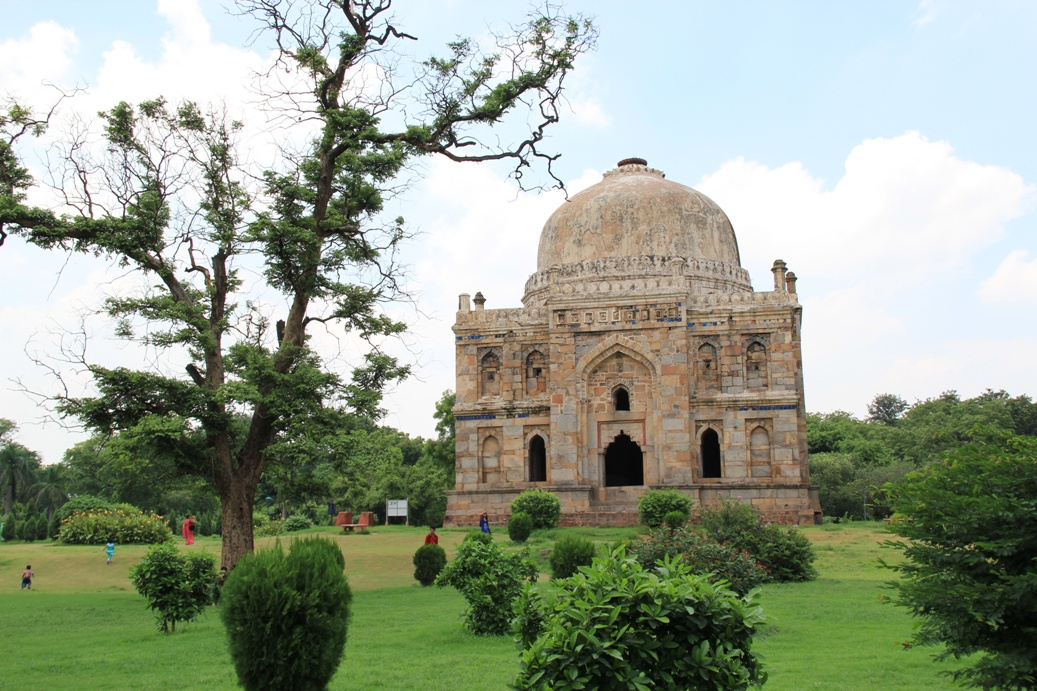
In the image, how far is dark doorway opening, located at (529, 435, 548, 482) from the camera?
2759 centimetres

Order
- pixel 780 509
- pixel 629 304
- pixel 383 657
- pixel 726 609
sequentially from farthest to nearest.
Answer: pixel 629 304
pixel 780 509
pixel 383 657
pixel 726 609

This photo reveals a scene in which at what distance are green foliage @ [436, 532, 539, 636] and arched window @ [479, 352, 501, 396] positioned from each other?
1573cm

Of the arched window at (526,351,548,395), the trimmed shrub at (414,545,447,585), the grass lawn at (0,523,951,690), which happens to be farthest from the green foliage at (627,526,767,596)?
the arched window at (526,351,548,395)

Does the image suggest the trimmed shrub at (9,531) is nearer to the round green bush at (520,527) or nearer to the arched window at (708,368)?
the round green bush at (520,527)

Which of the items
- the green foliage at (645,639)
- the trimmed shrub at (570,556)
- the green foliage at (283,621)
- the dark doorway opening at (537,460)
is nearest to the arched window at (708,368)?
the dark doorway opening at (537,460)

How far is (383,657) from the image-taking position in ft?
33.1

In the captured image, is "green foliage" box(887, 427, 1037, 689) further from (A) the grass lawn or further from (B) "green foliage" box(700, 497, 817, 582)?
(B) "green foliage" box(700, 497, 817, 582)

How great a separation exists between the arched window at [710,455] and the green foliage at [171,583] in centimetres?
1718

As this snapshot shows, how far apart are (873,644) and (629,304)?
56.1 feet

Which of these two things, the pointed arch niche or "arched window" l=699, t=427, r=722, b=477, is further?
"arched window" l=699, t=427, r=722, b=477

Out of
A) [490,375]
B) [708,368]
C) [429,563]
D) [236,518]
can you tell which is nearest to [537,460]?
[490,375]

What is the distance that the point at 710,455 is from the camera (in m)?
27.4

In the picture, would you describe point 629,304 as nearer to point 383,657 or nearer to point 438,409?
point 438,409

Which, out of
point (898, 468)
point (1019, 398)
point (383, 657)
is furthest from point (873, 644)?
point (1019, 398)
